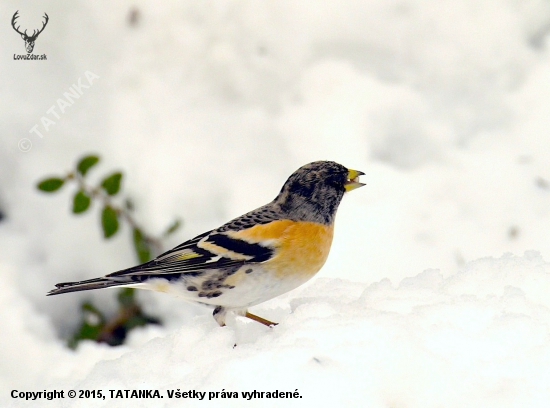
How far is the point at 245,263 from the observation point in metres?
2.22

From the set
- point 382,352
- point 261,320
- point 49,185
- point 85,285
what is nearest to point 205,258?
point 261,320

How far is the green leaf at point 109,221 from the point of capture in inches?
130

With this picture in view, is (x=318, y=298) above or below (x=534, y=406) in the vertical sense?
above

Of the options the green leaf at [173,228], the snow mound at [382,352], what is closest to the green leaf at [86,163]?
the green leaf at [173,228]

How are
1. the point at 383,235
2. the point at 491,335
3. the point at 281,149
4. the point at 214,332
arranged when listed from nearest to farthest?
the point at 491,335 < the point at 214,332 < the point at 383,235 < the point at 281,149

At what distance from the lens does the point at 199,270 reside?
7.41 feet

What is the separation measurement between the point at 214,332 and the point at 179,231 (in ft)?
5.13

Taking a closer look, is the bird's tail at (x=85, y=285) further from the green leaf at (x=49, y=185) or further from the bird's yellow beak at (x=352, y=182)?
the green leaf at (x=49, y=185)

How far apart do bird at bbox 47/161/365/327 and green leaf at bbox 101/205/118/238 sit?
Result: 1.02m

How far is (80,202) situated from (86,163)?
0.65 feet

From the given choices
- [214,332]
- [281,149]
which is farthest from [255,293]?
[281,149]

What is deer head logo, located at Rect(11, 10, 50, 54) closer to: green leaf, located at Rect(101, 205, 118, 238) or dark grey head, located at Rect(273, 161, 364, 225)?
green leaf, located at Rect(101, 205, 118, 238)

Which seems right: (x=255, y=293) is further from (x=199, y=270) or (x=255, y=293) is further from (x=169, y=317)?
(x=169, y=317)

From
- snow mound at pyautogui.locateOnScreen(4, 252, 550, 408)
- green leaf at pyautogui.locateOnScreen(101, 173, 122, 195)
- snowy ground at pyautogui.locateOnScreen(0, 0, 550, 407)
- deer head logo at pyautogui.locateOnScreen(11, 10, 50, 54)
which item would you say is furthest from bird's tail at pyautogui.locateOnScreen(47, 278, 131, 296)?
deer head logo at pyautogui.locateOnScreen(11, 10, 50, 54)
